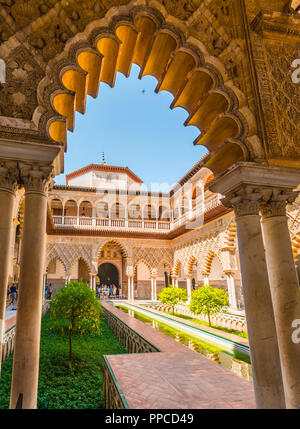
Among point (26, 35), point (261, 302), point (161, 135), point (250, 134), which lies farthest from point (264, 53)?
point (161, 135)

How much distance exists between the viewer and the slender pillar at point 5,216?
2650 mm

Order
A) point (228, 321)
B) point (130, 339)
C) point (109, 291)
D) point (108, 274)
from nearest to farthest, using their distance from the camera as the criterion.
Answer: point (130, 339) → point (228, 321) → point (109, 291) → point (108, 274)

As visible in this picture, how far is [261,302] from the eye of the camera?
300 cm

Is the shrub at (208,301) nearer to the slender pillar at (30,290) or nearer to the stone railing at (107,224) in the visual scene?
the slender pillar at (30,290)

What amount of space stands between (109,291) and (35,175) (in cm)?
2157

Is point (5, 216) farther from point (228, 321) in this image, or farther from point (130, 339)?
point (228, 321)

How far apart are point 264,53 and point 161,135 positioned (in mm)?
13318

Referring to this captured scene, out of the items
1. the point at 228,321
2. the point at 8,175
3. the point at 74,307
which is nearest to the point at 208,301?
the point at 228,321

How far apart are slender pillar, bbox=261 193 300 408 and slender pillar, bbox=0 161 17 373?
2867 millimetres

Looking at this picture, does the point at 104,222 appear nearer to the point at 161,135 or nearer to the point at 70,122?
the point at 161,135

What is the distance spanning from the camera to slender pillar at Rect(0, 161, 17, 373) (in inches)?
104

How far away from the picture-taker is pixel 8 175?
9.47 ft

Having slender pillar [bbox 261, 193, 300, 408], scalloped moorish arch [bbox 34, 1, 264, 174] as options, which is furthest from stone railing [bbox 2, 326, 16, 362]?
slender pillar [bbox 261, 193, 300, 408]

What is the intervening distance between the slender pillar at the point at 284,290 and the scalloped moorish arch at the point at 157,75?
0.82 meters
